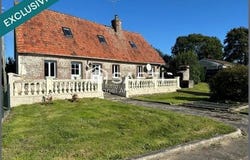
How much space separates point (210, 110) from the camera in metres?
14.1

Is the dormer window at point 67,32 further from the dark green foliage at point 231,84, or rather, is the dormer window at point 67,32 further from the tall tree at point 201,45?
the tall tree at point 201,45

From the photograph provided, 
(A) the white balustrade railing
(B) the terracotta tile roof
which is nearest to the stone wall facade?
(B) the terracotta tile roof

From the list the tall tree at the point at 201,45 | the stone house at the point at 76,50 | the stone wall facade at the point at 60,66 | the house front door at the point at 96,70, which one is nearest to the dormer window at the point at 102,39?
the stone house at the point at 76,50

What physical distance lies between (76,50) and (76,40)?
54.4 inches

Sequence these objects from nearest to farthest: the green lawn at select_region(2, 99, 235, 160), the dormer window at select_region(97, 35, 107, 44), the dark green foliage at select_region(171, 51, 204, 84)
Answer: the green lawn at select_region(2, 99, 235, 160), the dormer window at select_region(97, 35, 107, 44), the dark green foliage at select_region(171, 51, 204, 84)

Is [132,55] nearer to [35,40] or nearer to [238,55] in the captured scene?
[35,40]

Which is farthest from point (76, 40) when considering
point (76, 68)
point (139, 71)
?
point (139, 71)

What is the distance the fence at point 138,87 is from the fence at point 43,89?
3745 mm

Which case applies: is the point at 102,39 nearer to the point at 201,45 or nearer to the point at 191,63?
the point at 191,63

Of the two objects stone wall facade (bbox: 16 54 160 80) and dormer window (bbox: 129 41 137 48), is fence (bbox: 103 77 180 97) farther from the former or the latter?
dormer window (bbox: 129 41 137 48)

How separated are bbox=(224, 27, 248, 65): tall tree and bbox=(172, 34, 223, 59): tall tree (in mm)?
2471

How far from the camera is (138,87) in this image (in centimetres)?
2177

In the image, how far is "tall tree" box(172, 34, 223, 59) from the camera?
83.8m

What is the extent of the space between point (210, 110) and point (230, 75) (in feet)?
14.2
